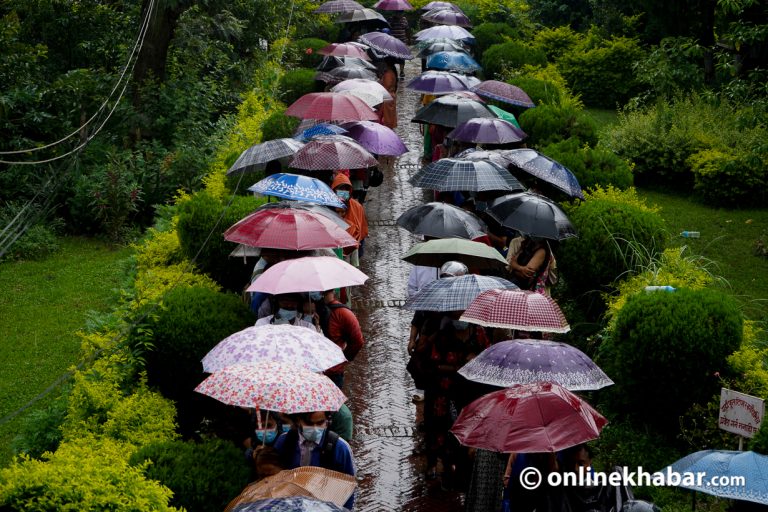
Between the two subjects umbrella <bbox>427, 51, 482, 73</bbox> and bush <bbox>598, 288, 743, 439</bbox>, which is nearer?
bush <bbox>598, 288, 743, 439</bbox>

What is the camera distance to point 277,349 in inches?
297

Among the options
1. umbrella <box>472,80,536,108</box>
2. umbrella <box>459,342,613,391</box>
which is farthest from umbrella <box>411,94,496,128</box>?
umbrella <box>459,342,613,391</box>

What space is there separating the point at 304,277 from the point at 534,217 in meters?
2.99

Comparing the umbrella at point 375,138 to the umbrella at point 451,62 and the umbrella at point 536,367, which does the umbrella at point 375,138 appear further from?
the umbrella at point 536,367

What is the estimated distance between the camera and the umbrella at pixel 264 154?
13.1 m

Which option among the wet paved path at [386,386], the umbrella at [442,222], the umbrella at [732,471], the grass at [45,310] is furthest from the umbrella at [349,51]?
the umbrella at [732,471]

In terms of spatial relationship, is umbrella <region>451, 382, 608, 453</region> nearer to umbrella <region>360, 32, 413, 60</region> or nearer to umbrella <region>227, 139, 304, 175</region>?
umbrella <region>227, 139, 304, 175</region>

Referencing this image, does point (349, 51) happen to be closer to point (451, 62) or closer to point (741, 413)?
point (451, 62)

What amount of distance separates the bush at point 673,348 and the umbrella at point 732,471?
2.94 m

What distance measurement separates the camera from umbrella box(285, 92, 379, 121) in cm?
1493

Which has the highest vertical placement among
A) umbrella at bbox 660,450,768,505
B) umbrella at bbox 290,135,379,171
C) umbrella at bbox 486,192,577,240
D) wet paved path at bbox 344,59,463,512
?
umbrella at bbox 290,135,379,171

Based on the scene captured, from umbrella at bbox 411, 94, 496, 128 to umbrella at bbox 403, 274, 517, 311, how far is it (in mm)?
6212

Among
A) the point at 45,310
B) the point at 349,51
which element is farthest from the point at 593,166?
the point at 45,310

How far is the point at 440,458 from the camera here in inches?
367
